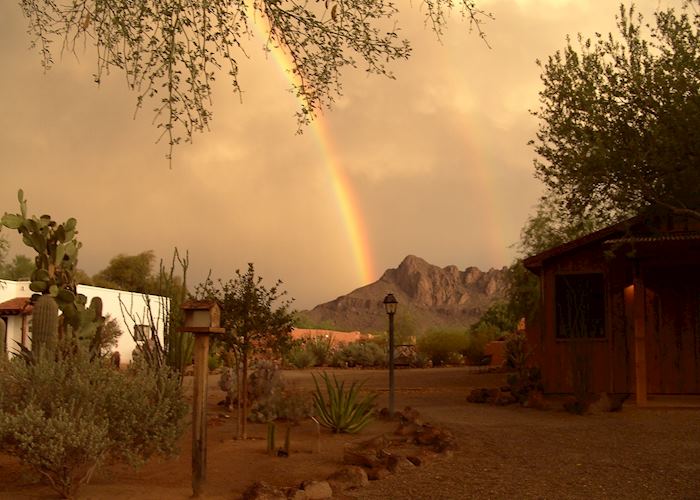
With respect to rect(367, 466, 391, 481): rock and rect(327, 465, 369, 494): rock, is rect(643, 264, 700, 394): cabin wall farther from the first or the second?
rect(327, 465, 369, 494): rock

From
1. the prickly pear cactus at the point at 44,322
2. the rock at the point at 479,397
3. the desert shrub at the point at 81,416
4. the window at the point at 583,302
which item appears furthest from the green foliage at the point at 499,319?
the desert shrub at the point at 81,416

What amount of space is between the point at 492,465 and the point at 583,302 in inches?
326

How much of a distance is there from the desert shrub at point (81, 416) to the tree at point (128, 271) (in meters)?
51.0

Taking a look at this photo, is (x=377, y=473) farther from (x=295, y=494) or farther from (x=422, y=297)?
(x=422, y=297)

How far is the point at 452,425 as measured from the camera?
12.3 m

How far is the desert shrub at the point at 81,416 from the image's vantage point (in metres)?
6.79

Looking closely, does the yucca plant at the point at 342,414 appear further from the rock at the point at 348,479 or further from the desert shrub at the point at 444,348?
the desert shrub at the point at 444,348

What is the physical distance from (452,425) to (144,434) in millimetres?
6044

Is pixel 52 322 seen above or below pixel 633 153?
below

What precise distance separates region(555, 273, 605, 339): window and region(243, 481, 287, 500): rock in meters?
10.5

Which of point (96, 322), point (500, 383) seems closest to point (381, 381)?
point (500, 383)

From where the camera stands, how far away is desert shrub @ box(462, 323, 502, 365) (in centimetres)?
3497

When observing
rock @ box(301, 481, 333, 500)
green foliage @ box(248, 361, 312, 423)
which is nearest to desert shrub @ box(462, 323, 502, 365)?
green foliage @ box(248, 361, 312, 423)

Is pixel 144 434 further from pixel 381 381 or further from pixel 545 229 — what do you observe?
pixel 545 229
